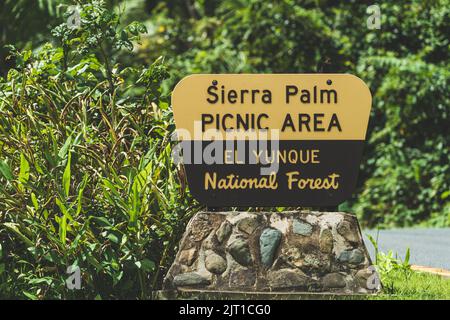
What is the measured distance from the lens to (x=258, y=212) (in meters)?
5.96

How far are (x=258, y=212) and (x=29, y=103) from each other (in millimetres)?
2036

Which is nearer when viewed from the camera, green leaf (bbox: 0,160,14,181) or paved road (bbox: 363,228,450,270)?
green leaf (bbox: 0,160,14,181)

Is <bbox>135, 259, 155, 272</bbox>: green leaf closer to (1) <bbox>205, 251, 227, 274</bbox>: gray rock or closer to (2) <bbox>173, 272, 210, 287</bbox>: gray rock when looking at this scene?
(2) <bbox>173, 272, 210, 287</bbox>: gray rock

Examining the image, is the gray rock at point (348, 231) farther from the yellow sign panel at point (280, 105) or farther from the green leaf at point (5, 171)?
the green leaf at point (5, 171)

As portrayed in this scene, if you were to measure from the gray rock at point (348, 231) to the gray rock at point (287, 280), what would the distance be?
1.31ft

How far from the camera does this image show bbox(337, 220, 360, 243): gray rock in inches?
229

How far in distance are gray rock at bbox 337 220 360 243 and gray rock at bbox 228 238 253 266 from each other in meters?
0.66

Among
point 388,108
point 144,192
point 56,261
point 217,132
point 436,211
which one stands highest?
point 217,132

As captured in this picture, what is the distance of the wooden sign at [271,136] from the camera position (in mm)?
5910

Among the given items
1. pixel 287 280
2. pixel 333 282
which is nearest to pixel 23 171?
pixel 287 280

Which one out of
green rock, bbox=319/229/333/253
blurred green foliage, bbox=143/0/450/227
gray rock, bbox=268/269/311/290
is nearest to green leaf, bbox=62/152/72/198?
gray rock, bbox=268/269/311/290

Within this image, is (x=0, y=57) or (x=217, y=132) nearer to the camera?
(x=217, y=132)

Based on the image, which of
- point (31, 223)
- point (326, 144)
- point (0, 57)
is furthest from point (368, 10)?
point (31, 223)
